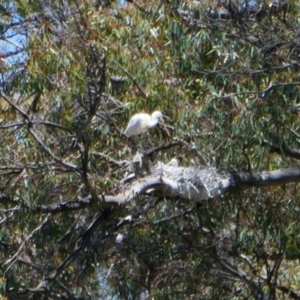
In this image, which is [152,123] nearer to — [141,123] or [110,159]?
[141,123]

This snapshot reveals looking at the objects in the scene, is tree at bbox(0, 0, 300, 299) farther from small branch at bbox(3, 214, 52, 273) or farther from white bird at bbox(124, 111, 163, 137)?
white bird at bbox(124, 111, 163, 137)

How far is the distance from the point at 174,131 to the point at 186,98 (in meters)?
0.33

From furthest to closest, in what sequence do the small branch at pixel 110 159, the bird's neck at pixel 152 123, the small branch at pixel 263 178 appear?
the small branch at pixel 110 159 → the small branch at pixel 263 178 → the bird's neck at pixel 152 123

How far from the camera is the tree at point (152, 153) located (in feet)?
27.2

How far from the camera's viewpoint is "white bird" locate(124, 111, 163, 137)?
8.29m

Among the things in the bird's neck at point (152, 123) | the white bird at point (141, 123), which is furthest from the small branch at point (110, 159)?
the bird's neck at point (152, 123)

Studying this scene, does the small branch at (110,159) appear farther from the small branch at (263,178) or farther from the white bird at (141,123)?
the small branch at (263,178)

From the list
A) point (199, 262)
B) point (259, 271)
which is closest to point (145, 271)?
point (199, 262)

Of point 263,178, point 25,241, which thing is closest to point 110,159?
point 25,241

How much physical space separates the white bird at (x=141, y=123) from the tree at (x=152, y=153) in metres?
0.22

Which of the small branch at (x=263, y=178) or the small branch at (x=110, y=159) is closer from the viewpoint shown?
the small branch at (x=263, y=178)

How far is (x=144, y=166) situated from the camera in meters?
8.21

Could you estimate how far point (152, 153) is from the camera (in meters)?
8.51

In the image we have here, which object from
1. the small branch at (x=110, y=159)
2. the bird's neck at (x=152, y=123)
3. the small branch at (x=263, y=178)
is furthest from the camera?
the small branch at (x=110, y=159)
